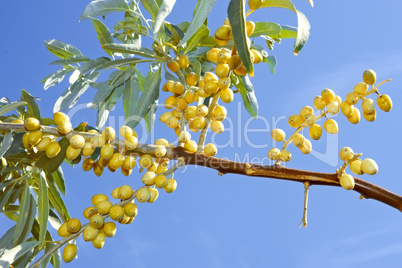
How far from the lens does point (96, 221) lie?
1630mm

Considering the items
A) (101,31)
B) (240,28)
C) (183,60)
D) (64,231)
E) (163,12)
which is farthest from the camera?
(101,31)

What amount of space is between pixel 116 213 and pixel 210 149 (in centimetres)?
42

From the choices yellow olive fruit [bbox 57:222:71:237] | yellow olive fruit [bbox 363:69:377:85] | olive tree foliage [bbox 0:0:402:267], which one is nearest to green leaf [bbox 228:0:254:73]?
olive tree foliage [bbox 0:0:402:267]

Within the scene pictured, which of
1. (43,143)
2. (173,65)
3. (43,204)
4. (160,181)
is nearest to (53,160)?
(43,143)

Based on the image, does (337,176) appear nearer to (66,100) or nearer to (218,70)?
(218,70)

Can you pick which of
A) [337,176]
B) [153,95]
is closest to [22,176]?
[153,95]

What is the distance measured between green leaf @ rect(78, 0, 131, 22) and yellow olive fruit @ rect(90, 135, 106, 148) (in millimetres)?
535

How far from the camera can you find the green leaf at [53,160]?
179cm

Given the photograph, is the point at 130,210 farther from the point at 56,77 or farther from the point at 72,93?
the point at 56,77

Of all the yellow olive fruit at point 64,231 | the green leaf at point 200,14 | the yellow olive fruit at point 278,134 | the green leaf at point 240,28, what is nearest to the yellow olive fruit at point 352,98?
the yellow olive fruit at point 278,134

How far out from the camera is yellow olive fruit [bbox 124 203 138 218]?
1664 millimetres

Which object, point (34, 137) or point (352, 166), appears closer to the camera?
point (352, 166)

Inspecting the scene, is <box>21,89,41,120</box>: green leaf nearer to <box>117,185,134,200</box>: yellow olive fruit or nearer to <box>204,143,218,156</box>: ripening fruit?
<box>117,185,134,200</box>: yellow olive fruit

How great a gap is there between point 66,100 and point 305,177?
1.18 m
